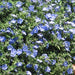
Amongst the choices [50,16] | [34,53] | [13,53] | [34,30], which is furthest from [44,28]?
[13,53]

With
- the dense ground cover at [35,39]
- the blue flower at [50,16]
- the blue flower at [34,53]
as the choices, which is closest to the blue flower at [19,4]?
the dense ground cover at [35,39]

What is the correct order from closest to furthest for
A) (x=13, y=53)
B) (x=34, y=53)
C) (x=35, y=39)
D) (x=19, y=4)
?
(x=13, y=53) < (x=34, y=53) < (x=35, y=39) < (x=19, y=4)

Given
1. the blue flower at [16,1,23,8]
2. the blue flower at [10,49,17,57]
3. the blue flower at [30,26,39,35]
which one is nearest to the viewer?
the blue flower at [10,49,17,57]

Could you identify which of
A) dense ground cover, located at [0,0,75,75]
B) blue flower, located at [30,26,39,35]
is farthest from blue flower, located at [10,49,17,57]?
blue flower, located at [30,26,39,35]

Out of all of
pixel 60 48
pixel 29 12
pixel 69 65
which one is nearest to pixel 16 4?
pixel 29 12

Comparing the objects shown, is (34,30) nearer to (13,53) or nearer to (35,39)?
(35,39)

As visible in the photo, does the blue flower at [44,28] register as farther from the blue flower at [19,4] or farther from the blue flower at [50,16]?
the blue flower at [19,4]

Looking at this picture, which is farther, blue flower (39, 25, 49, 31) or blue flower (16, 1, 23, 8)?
blue flower (16, 1, 23, 8)

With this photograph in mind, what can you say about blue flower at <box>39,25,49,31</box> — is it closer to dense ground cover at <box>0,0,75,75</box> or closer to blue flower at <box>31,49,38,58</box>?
dense ground cover at <box>0,0,75,75</box>
